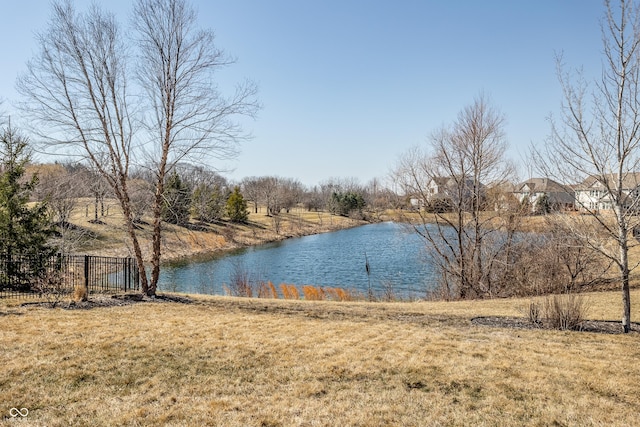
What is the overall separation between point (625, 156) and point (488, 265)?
418 inches

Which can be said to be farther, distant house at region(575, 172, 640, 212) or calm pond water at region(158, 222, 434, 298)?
calm pond water at region(158, 222, 434, 298)

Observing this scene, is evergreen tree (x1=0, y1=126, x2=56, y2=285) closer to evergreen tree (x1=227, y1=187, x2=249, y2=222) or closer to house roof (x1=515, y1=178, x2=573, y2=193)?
house roof (x1=515, y1=178, x2=573, y2=193)

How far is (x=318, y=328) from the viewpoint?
8.02 meters

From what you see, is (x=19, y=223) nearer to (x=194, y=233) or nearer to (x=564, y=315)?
(x=564, y=315)

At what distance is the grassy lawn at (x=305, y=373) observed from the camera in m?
4.29

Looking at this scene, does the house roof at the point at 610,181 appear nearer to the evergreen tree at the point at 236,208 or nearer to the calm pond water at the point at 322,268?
the calm pond water at the point at 322,268

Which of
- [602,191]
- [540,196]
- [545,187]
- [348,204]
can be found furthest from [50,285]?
[348,204]

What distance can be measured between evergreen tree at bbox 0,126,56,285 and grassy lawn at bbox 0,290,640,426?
4.82 metres

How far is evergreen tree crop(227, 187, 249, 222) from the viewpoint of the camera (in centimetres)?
4856

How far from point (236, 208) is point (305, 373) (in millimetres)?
45160

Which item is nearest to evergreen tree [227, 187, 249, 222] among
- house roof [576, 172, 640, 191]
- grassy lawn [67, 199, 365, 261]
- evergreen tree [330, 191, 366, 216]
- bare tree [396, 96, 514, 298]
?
grassy lawn [67, 199, 365, 261]

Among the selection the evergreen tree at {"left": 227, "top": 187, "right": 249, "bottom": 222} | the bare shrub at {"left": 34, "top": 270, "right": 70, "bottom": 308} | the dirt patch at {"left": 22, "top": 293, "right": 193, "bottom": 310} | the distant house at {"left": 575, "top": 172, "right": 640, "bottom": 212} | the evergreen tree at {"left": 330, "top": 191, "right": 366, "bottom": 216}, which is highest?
the evergreen tree at {"left": 330, "top": 191, "right": 366, "bottom": 216}

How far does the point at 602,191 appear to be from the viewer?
27.0 feet

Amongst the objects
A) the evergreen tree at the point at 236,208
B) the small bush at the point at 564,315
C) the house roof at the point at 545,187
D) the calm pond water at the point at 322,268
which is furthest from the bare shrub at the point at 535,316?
the evergreen tree at the point at 236,208
